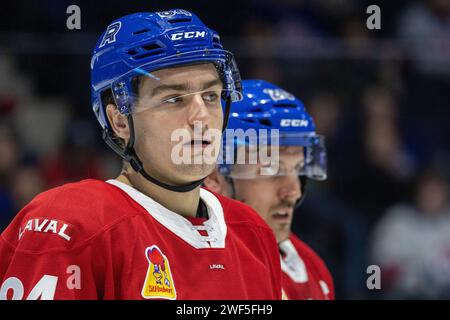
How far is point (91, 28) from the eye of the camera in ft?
16.1

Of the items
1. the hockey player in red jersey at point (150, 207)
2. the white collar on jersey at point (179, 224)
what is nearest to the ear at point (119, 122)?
the hockey player in red jersey at point (150, 207)

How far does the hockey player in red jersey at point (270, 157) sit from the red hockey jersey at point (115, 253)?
→ 74 cm

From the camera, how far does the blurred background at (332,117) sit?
15.9ft

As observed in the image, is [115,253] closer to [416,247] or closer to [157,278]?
[157,278]

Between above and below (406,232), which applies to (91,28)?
above

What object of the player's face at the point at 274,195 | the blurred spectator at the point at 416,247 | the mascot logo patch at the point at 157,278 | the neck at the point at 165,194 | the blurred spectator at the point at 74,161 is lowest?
the blurred spectator at the point at 416,247

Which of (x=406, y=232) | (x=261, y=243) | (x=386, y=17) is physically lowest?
(x=406, y=232)

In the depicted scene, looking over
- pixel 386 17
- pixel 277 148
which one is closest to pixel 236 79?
pixel 277 148

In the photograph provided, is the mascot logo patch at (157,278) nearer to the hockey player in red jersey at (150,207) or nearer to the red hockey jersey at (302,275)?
the hockey player in red jersey at (150,207)

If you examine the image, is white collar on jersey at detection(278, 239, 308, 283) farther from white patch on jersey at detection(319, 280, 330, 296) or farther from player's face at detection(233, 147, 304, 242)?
player's face at detection(233, 147, 304, 242)

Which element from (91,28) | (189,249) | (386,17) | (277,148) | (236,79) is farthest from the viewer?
(386,17)

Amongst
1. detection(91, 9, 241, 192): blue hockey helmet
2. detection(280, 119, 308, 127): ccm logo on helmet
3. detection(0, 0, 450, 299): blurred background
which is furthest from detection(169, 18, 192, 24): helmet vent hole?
detection(0, 0, 450, 299): blurred background
